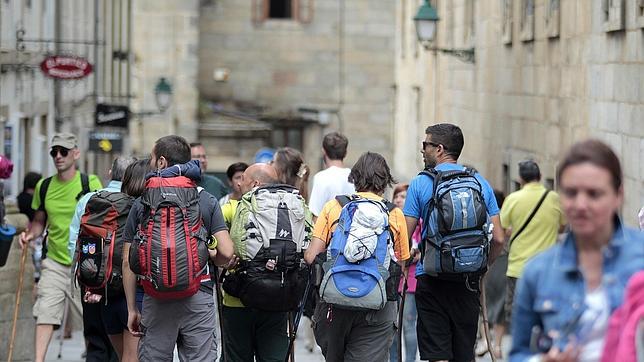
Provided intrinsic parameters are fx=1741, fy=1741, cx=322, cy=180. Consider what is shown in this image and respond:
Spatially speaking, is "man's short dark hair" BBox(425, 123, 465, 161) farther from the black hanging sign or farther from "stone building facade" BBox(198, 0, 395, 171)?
"stone building facade" BBox(198, 0, 395, 171)

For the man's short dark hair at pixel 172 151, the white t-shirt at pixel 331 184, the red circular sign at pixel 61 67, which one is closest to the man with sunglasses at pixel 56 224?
the white t-shirt at pixel 331 184

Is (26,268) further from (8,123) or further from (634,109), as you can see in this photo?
(8,123)

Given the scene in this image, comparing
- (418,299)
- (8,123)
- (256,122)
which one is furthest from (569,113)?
(256,122)

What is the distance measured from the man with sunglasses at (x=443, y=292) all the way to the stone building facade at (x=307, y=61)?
1311 inches

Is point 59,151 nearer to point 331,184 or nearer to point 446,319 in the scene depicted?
point 331,184

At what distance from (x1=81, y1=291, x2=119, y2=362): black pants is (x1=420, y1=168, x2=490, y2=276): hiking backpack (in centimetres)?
218

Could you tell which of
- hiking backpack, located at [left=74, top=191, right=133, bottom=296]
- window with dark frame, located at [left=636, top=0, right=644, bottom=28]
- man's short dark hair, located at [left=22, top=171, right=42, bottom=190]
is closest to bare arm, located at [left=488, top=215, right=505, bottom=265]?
hiking backpack, located at [left=74, top=191, right=133, bottom=296]

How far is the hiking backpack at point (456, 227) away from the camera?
9.34 meters

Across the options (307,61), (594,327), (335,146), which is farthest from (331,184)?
(307,61)

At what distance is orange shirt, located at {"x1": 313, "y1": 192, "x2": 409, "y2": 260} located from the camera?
9.41 meters

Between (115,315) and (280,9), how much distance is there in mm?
34380

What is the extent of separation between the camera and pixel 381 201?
9.43 m

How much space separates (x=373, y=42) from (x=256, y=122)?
4.04 metres

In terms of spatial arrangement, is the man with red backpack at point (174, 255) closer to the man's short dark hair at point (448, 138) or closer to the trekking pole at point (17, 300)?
the man's short dark hair at point (448, 138)
